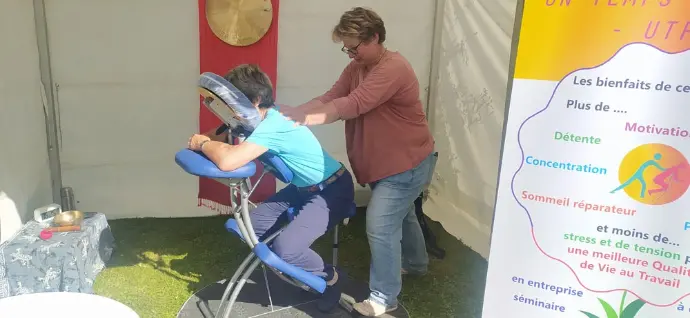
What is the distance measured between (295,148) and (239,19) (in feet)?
4.02

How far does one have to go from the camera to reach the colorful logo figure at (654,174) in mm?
1553

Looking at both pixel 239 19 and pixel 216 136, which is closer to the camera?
pixel 216 136

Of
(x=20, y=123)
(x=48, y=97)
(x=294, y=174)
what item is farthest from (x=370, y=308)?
(x=48, y=97)

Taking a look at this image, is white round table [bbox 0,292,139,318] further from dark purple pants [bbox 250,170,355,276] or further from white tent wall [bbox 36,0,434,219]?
white tent wall [bbox 36,0,434,219]

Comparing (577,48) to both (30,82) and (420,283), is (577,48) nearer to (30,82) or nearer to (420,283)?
(420,283)

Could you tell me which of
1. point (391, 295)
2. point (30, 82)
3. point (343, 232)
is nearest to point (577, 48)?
point (391, 295)

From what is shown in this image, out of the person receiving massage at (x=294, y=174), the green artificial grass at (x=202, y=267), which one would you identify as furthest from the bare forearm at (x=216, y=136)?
the green artificial grass at (x=202, y=267)

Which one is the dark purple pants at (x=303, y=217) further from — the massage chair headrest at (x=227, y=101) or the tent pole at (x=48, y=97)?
the tent pole at (x=48, y=97)

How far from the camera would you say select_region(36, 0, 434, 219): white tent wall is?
129 inches

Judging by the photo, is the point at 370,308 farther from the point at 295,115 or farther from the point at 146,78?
the point at 146,78

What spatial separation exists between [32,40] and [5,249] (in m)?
1.13

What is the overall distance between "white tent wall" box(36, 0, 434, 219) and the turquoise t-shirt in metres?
1.17

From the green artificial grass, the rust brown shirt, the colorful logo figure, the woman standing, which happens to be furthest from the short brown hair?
the green artificial grass

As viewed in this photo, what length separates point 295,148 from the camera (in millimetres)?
2363
